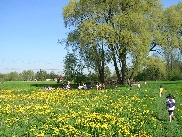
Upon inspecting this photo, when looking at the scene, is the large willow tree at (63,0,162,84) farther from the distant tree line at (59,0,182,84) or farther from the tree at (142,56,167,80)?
the tree at (142,56,167,80)

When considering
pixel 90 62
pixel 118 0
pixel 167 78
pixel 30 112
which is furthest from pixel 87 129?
pixel 167 78

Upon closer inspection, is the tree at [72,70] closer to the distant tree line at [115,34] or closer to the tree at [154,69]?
the distant tree line at [115,34]

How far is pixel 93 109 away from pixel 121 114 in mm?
2060

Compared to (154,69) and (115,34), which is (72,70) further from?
(154,69)

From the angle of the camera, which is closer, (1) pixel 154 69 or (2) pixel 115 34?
(2) pixel 115 34

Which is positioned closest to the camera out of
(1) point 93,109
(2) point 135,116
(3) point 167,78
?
(2) point 135,116

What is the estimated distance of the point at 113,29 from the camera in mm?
45188

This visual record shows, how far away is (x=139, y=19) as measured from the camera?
147 feet

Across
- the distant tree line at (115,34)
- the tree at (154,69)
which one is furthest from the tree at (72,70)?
the tree at (154,69)

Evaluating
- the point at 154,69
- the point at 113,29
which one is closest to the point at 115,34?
the point at 113,29

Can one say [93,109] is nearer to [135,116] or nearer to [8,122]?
[135,116]

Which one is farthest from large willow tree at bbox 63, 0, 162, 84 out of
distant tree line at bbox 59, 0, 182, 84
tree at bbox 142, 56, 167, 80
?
tree at bbox 142, 56, 167, 80

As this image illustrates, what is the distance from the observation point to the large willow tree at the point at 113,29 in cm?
4412

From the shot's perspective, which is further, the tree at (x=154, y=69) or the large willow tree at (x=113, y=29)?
the tree at (x=154, y=69)
